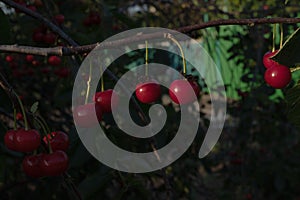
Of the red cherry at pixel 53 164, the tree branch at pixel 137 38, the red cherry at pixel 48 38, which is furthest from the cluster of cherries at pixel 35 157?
the red cherry at pixel 48 38

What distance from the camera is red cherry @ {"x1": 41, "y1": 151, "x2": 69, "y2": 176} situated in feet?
4.11

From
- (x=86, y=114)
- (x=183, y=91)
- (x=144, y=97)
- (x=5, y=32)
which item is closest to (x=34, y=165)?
(x=86, y=114)

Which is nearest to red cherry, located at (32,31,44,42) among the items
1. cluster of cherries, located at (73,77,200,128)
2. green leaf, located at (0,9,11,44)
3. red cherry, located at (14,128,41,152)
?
green leaf, located at (0,9,11,44)

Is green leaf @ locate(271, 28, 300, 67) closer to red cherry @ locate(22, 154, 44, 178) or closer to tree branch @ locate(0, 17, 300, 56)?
tree branch @ locate(0, 17, 300, 56)

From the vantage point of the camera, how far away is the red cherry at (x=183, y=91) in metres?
1.24

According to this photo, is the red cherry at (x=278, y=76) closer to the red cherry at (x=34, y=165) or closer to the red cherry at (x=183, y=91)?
the red cherry at (x=183, y=91)

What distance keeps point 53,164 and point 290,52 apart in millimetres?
743

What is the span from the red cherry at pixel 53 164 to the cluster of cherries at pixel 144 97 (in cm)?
14

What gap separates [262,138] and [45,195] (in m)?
3.19

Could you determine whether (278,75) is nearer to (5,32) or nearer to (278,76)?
(278,76)

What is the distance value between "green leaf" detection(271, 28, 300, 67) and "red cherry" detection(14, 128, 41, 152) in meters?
0.73

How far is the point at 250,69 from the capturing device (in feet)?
13.1

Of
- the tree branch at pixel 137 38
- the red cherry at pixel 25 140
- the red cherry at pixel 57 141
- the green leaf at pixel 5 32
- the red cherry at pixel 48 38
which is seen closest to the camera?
the tree branch at pixel 137 38

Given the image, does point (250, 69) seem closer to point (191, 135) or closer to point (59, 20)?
point (191, 135)
